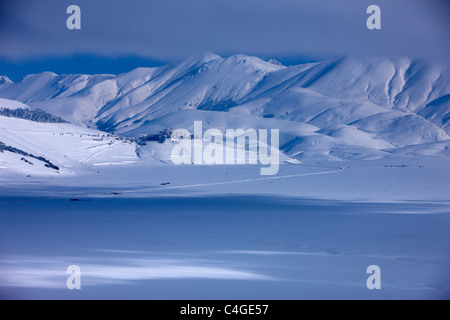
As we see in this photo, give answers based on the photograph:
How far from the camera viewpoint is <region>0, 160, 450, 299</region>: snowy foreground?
37.1ft

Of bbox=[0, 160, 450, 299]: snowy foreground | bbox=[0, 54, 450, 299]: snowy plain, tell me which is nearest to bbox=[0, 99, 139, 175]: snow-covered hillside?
Answer: bbox=[0, 54, 450, 299]: snowy plain

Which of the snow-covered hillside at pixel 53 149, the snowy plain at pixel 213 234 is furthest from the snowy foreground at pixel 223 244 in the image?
the snow-covered hillside at pixel 53 149

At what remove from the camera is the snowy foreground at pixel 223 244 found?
37.1 ft

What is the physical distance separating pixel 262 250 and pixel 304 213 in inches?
339

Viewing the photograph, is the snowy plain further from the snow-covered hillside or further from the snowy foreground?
the snow-covered hillside

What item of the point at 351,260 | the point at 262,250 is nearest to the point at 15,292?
the point at 262,250

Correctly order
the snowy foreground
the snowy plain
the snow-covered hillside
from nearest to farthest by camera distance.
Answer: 1. the snowy foreground
2. the snowy plain
3. the snow-covered hillside

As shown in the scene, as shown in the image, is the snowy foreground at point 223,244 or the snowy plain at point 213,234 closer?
the snowy foreground at point 223,244

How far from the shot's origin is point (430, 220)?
2111cm

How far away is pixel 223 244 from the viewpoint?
1603 cm

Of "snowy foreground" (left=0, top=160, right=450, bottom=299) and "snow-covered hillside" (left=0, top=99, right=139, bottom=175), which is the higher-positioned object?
"snow-covered hillside" (left=0, top=99, right=139, bottom=175)

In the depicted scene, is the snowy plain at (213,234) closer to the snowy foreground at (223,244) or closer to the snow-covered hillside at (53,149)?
the snowy foreground at (223,244)

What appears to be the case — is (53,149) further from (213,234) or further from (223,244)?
(223,244)
